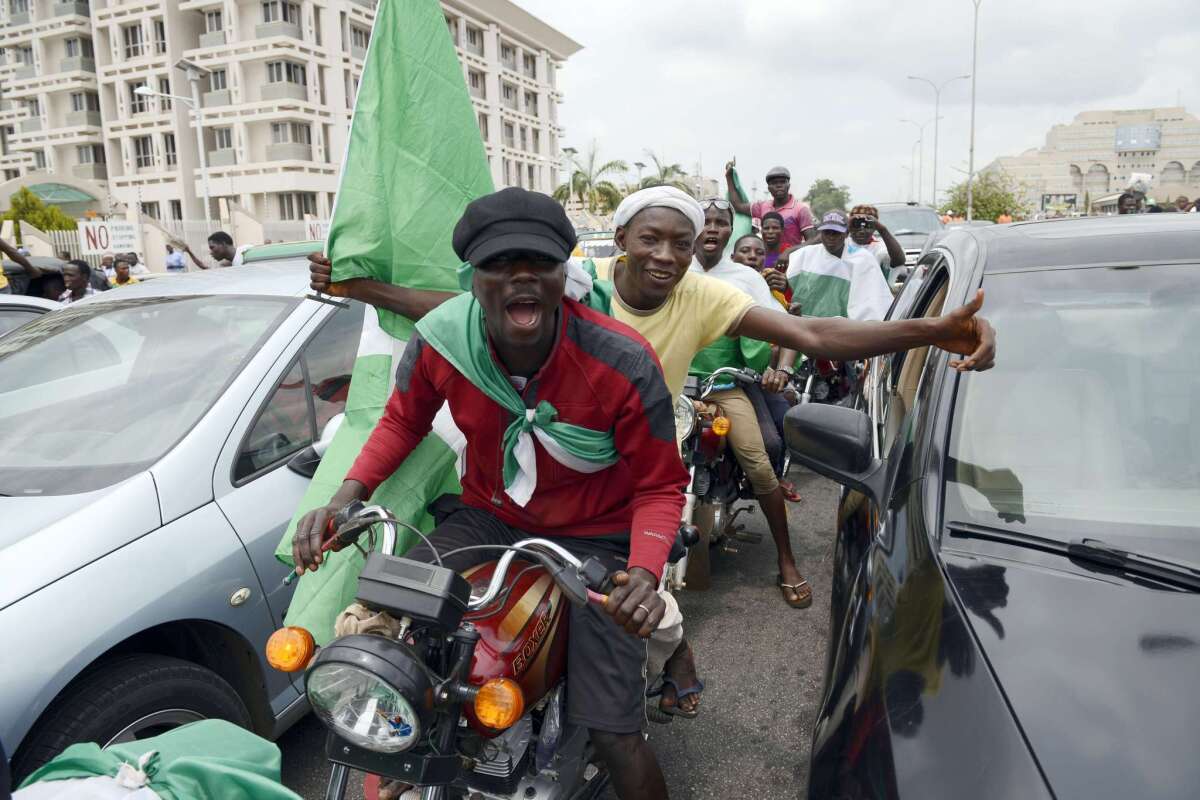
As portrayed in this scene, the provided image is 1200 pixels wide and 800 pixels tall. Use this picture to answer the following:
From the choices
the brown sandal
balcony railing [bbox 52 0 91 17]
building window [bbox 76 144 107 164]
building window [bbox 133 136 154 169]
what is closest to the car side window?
the brown sandal

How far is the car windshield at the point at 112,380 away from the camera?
2719 millimetres

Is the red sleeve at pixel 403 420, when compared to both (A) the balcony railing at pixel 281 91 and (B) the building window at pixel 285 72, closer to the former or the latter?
(A) the balcony railing at pixel 281 91

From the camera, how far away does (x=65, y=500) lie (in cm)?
249

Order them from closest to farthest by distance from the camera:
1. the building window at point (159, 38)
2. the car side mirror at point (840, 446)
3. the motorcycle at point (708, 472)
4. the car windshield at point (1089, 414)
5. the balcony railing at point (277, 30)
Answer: the car windshield at point (1089, 414) → the car side mirror at point (840, 446) → the motorcycle at point (708, 472) → the balcony railing at point (277, 30) → the building window at point (159, 38)

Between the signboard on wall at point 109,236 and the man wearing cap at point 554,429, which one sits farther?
the signboard on wall at point 109,236

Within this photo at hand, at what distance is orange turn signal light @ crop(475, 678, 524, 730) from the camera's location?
1711mm

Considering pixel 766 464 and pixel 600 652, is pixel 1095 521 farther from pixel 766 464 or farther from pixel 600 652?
pixel 766 464

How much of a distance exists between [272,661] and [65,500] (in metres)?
1.19

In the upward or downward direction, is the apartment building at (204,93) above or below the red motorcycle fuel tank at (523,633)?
above

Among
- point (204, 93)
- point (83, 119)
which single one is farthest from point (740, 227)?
point (83, 119)

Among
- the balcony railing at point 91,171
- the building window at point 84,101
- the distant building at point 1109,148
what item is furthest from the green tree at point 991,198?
the distant building at point 1109,148

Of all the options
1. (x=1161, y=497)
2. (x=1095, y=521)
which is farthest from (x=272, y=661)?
(x=1161, y=497)

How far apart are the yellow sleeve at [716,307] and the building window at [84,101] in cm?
5497

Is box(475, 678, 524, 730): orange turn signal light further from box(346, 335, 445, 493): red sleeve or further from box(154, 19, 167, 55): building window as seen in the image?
box(154, 19, 167, 55): building window
